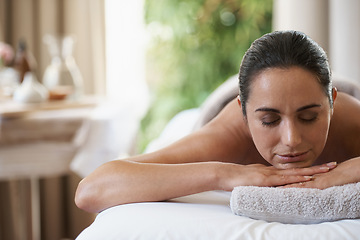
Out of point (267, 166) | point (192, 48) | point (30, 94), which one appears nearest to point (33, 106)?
point (30, 94)

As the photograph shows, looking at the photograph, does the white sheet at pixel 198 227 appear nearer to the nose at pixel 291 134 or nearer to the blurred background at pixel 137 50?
the nose at pixel 291 134

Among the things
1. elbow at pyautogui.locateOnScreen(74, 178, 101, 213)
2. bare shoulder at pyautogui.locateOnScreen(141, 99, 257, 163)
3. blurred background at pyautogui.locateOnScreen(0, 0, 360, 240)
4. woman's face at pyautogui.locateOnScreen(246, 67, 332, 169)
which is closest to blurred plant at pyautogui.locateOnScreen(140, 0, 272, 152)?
blurred background at pyautogui.locateOnScreen(0, 0, 360, 240)

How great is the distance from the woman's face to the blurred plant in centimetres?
299

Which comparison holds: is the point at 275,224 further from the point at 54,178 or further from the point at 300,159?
the point at 54,178

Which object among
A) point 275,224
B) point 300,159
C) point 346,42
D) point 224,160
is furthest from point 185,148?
point 346,42

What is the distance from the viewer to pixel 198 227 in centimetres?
101

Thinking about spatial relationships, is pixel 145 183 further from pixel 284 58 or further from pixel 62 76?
pixel 62 76

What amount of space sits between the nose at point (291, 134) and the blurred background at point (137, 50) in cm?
123

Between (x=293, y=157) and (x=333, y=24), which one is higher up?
(x=333, y=24)

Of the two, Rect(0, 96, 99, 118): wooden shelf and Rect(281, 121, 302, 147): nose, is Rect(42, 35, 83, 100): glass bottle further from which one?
Rect(281, 121, 302, 147): nose

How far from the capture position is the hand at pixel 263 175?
1195mm

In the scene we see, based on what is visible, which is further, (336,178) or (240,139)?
(240,139)

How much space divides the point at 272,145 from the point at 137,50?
2439 mm

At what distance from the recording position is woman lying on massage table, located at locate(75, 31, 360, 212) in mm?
1173
